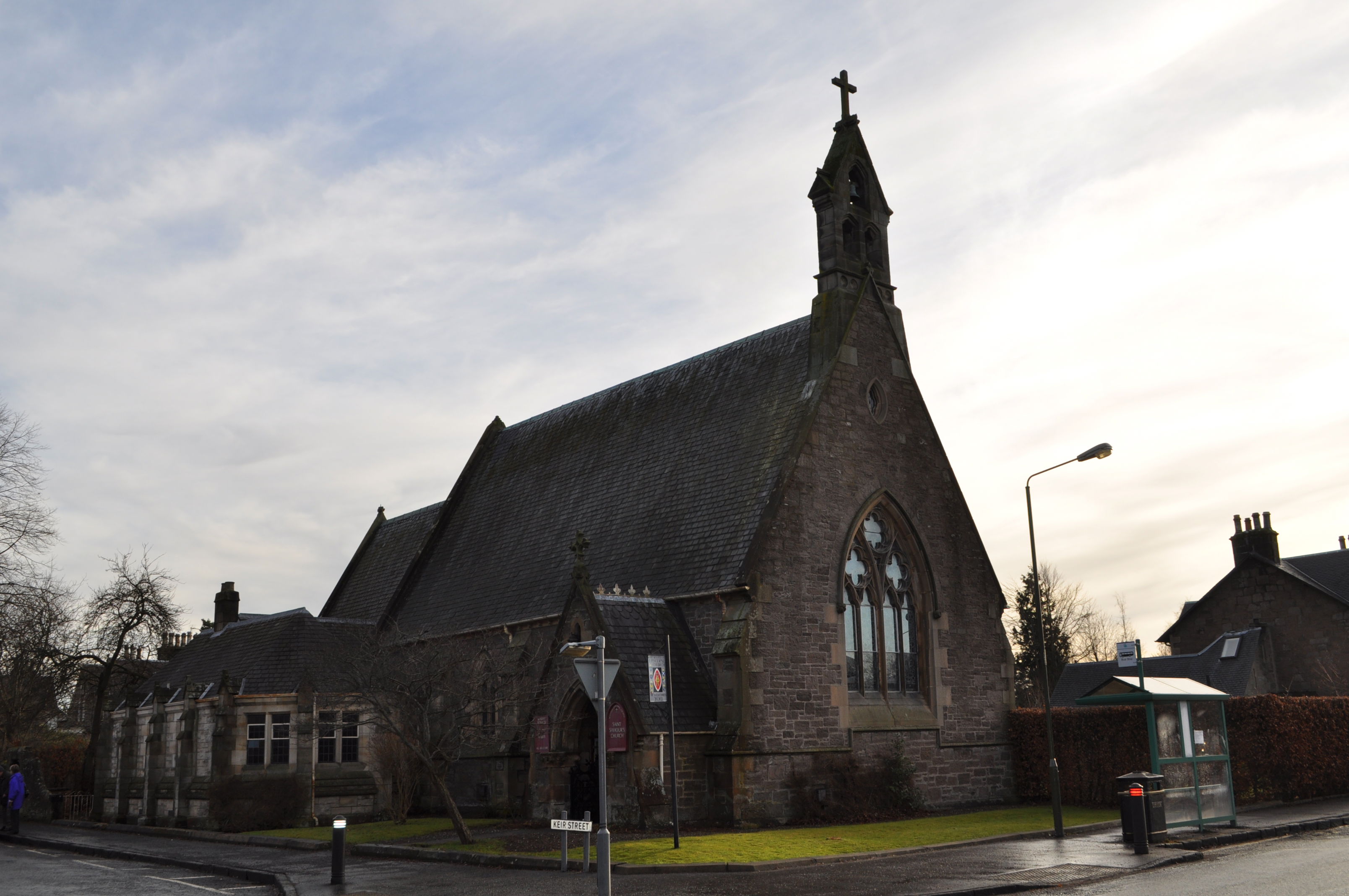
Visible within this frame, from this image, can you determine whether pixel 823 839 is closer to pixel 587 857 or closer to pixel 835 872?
pixel 835 872

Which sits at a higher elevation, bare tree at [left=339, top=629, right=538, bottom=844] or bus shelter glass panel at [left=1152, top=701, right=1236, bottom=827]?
bare tree at [left=339, top=629, right=538, bottom=844]

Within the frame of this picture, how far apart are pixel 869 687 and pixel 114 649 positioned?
3071cm

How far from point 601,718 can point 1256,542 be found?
39.7m

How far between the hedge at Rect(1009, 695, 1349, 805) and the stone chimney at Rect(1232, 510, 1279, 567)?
17208mm

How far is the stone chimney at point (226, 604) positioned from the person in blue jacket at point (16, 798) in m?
12.0

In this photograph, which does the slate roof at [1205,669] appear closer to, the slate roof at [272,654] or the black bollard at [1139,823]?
the black bollard at [1139,823]

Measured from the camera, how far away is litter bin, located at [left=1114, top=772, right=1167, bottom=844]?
64.1 feet

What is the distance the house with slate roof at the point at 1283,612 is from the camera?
42.0 m

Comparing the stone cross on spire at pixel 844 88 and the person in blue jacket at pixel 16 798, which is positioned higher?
the stone cross on spire at pixel 844 88

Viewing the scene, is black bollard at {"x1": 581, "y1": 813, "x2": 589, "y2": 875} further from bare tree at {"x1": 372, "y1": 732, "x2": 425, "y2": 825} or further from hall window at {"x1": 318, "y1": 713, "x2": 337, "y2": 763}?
hall window at {"x1": 318, "y1": 713, "x2": 337, "y2": 763}

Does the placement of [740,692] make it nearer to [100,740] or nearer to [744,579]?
[744,579]

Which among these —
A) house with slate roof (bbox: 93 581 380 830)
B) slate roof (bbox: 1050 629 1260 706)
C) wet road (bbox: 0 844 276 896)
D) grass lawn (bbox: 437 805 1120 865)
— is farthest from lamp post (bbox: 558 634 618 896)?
slate roof (bbox: 1050 629 1260 706)

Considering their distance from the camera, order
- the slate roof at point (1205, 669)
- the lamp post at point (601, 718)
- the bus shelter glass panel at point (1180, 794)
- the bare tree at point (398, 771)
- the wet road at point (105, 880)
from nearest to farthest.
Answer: the lamp post at point (601, 718)
the wet road at point (105, 880)
the bus shelter glass panel at point (1180, 794)
the bare tree at point (398, 771)
the slate roof at point (1205, 669)

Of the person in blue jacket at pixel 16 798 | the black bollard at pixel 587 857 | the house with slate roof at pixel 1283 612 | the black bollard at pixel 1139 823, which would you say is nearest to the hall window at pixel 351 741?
the person in blue jacket at pixel 16 798
